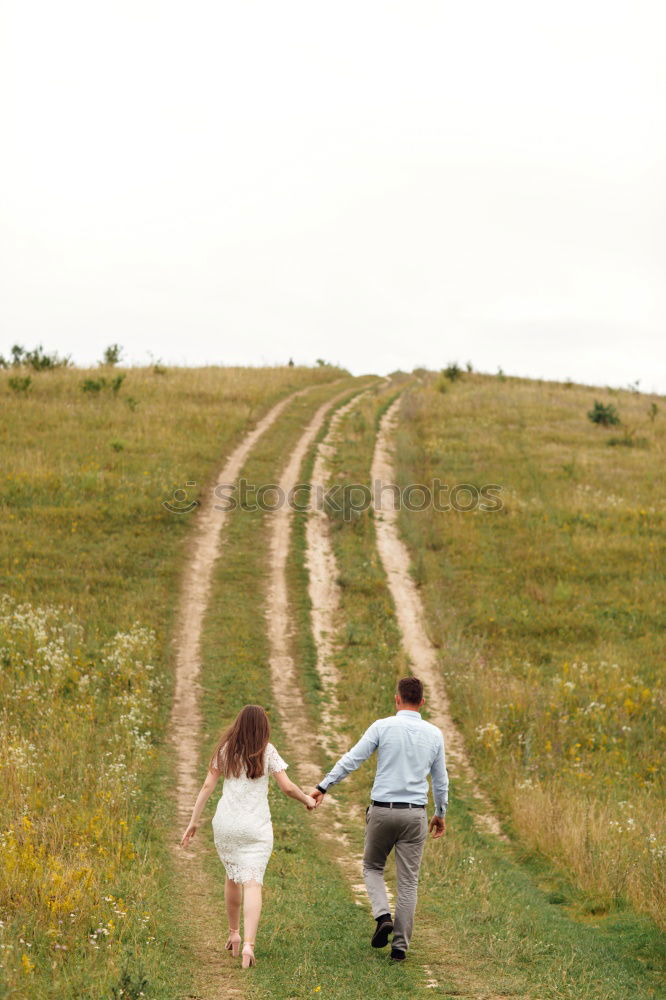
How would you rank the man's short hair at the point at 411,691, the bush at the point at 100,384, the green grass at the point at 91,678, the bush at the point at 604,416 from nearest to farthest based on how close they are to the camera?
the green grass at the point at 91,678, the man's short hair at the point at 411,691, the bush at the point at 100,384, the bush at the point at 604,416

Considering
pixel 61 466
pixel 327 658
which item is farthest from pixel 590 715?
pixel 61 466

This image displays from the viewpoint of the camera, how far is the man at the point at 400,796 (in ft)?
24.3

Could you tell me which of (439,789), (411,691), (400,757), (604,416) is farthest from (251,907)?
(604,416)

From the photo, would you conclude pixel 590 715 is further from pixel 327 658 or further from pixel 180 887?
pixel 180 887

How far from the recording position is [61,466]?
82.9 feet

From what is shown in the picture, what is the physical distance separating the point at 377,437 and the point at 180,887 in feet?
84.2

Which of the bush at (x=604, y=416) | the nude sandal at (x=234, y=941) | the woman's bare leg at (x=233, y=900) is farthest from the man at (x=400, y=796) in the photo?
the bush at (x=604, y=416)

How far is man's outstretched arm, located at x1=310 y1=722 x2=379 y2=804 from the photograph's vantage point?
24.2ft

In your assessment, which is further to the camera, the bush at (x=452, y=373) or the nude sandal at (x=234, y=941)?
the bush at (x=452, y=373)

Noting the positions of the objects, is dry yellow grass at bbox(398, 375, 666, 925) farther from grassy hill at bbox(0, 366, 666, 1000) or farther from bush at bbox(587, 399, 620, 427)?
bush at bbox(587, 399, 620, 427)

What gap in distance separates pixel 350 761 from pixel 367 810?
0.42 m

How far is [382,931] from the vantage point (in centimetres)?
764

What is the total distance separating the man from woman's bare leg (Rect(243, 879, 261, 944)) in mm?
842

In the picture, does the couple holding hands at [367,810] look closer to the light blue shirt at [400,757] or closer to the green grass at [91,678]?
the light blue shirt at [400,757]
